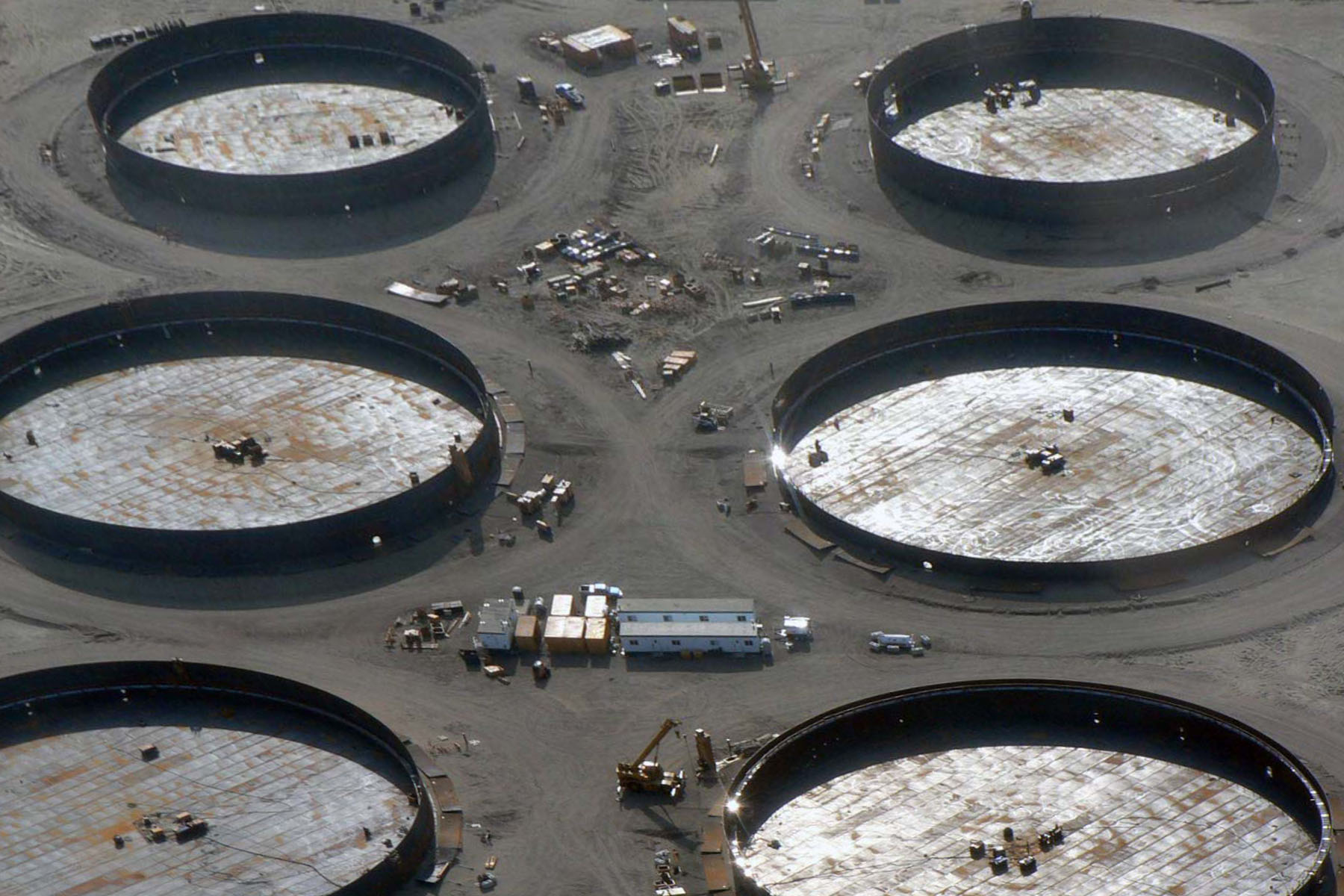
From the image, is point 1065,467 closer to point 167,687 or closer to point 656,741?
point 656,741

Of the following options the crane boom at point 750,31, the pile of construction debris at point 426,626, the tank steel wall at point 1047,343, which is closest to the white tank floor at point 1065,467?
the tank steel wall at point 1047,343

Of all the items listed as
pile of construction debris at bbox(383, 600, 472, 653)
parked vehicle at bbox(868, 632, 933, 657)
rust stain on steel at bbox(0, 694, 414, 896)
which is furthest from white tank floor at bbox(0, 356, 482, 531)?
parked vehicle at bbox(868, 632, 933, 657)

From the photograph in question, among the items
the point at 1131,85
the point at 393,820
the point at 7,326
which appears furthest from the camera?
the point at 1131,85

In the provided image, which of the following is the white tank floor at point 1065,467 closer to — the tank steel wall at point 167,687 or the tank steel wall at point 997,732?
the tank steel wall at point 997,732

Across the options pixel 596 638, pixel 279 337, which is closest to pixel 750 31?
pixel 279 337

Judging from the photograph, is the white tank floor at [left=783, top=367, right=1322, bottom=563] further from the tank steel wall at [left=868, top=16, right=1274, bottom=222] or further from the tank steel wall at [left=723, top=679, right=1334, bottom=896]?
the tank steel wall at [left=868, top=16, right=1274, bottom=222]

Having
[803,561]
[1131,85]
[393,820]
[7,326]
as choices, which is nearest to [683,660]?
[803,561]

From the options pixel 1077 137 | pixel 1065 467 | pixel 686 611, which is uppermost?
pixel 1077 137

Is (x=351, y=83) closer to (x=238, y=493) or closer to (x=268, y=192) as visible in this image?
(x=268, y=192)
